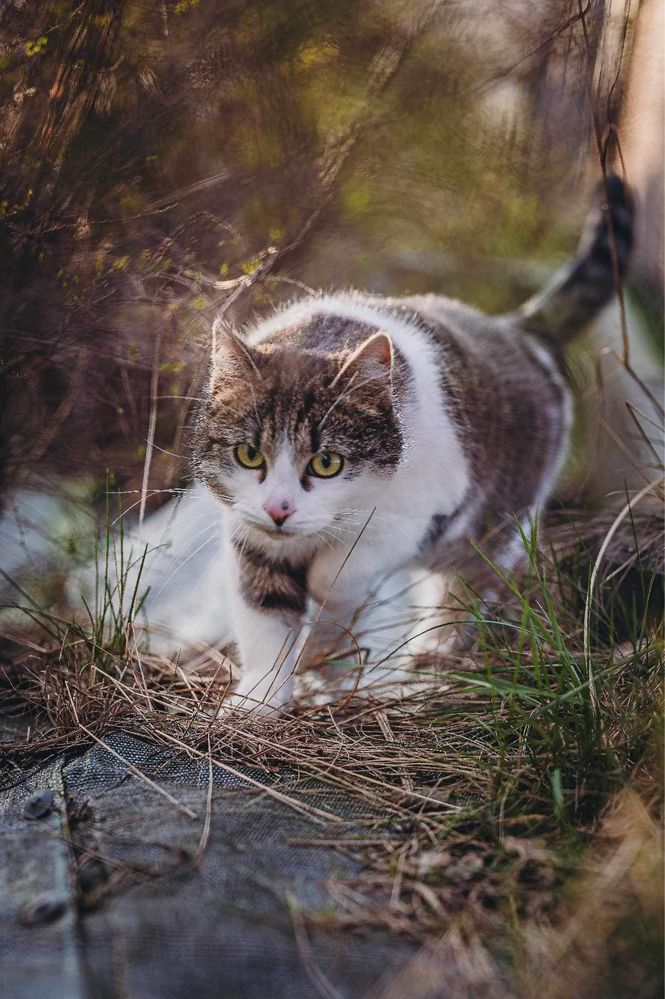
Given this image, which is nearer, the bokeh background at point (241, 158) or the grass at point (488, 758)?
the grass at point (488, 758)

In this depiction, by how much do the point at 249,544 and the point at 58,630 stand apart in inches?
13.4

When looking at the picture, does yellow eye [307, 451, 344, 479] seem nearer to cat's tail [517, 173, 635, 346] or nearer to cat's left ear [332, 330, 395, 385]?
cat's left ear [332, 330, 395, 385]

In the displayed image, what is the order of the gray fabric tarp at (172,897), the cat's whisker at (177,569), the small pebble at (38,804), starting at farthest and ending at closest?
the cat's whisker at (177,569)
the small pebble at (38,804)
the gray fabric tarp at (172,897)

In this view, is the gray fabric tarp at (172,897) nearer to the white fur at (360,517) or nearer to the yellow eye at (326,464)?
the white fur at (360,517)

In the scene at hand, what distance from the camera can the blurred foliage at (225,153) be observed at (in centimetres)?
123

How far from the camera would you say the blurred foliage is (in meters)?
1.23

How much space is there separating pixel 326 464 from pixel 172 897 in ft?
2.00

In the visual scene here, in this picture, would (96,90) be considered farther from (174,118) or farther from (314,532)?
(314,532)

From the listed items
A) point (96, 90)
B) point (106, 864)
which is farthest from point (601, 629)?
point (96, 90)

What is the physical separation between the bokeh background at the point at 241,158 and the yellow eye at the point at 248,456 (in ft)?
0.44

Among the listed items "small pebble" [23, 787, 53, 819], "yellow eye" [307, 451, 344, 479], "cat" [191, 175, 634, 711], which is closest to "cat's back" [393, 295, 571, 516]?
"cat" [191, 175, 634, 711]

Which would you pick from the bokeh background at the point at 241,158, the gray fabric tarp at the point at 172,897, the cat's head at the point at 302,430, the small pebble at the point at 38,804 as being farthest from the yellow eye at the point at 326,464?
the small pebble at the point at 38,804

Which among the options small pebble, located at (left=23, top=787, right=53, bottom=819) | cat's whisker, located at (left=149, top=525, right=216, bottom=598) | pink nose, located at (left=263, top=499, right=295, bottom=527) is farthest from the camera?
cat's whisker, located at (left=149, top=525, right=216, bottom=598)

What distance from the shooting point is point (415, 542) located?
1305mm
